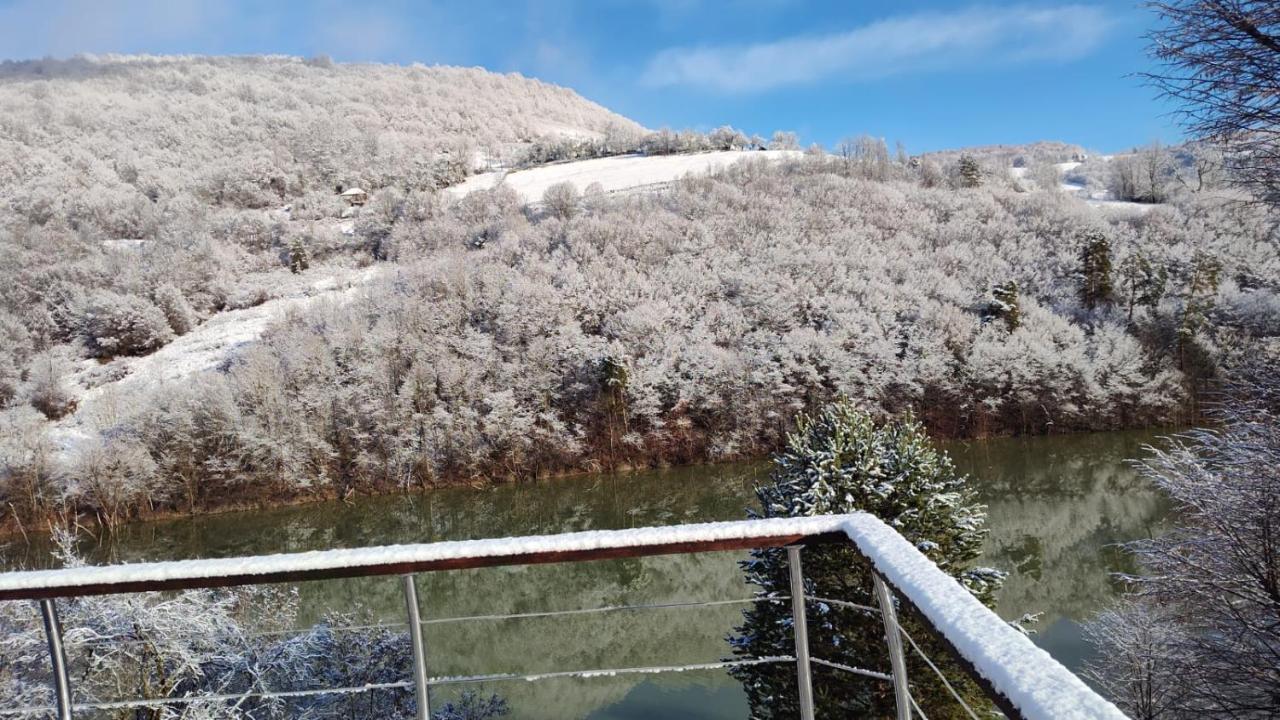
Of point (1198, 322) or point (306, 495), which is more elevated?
point (1198, 322)

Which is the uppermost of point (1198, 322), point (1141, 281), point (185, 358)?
point (185, 358)

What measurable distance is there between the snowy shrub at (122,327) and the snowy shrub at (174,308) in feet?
4.33

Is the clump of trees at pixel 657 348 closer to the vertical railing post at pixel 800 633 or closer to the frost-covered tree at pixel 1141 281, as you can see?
the frost-covered tree at pixel 1141 281

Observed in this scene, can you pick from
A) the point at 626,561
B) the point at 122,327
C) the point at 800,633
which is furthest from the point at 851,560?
the point at 122,327

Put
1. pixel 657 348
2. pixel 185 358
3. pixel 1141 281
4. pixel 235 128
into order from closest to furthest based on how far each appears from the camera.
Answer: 1. pixel 657 348
2. pixel 185 358
3. pixel 1141 281
4. pixel 235 128

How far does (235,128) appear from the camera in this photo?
215 ft

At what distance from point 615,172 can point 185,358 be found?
114ft

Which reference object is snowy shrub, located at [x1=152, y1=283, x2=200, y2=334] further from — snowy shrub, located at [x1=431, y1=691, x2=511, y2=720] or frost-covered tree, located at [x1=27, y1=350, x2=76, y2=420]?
snowy shrub, located at [x1=431, y1=691, x2=511, y2=720]

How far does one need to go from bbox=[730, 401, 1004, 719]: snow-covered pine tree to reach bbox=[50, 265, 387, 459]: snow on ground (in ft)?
86.7

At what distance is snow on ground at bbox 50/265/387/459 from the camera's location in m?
25.8

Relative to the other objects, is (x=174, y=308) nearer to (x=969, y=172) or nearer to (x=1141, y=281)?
(x=1141, y=281)

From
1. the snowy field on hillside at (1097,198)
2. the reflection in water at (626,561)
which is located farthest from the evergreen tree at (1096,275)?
the snowy field on hillside at (1097,198)

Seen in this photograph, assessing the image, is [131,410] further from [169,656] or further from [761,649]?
[761,649]

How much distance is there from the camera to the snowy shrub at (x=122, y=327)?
108ft
